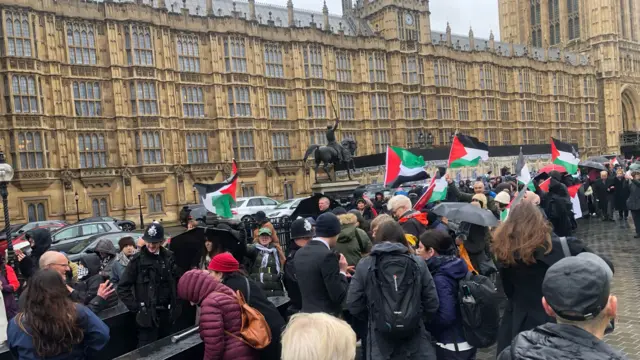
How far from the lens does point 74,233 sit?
61.8 feet

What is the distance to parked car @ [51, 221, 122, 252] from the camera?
17812 mm

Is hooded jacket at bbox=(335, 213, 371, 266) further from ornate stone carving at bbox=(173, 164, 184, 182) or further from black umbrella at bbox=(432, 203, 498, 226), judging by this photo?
ornate stone carving at bbox=(173, 164, 184, 182)

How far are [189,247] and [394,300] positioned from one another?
9.50ft

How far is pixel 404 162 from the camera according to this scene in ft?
48.3

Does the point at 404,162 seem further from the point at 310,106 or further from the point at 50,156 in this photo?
the point at 310,106

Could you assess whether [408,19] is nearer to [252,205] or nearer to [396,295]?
[252,205]

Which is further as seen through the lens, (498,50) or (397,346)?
(498,50)

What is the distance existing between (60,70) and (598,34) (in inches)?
2563

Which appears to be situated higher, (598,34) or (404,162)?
(598,34)

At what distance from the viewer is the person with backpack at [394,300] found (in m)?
4.34

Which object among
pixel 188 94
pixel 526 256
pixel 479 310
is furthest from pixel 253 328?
pixel 188 94

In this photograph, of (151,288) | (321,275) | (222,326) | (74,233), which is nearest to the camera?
(222,326)

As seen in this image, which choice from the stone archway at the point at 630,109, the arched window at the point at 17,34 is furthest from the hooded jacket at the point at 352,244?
the stone archway at the point at 630,109

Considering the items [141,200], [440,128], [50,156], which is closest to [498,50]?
[440,128]
